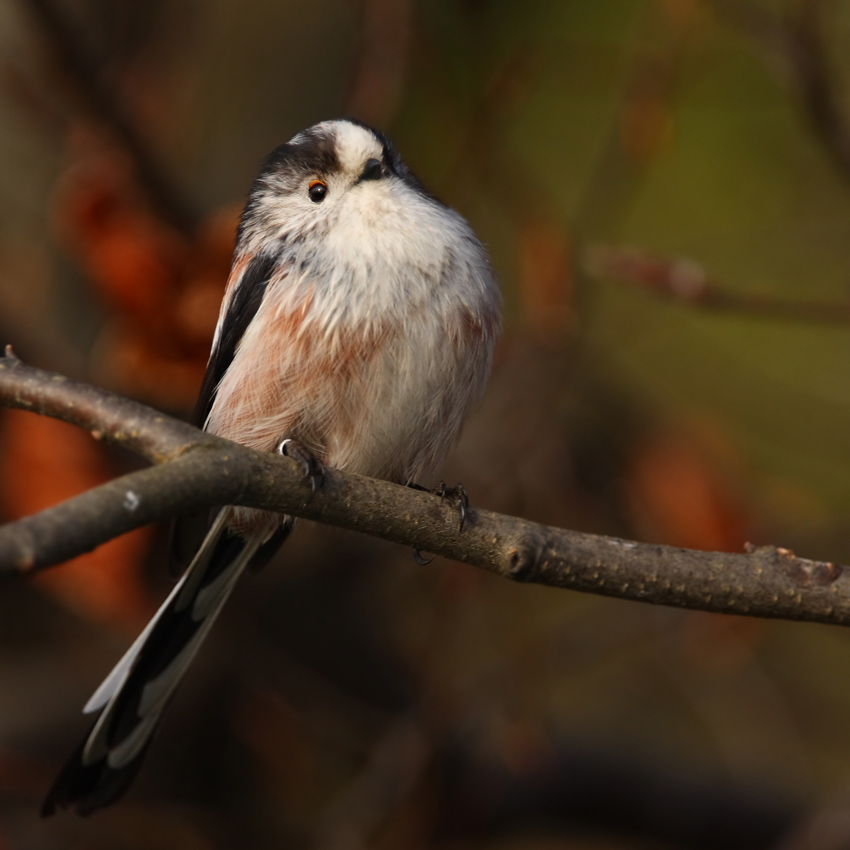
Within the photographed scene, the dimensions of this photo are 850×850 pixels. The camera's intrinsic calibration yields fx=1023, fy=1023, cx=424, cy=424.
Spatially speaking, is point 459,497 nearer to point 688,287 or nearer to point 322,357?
point 322,357

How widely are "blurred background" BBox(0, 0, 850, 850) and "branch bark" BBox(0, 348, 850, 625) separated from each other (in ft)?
2.90

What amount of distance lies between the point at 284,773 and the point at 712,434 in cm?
221

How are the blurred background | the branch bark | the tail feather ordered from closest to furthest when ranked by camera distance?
the branch bark, the tail feather, the blurred background

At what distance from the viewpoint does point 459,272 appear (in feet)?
8.55

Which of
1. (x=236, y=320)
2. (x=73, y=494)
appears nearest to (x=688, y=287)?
(x=236, y=320)

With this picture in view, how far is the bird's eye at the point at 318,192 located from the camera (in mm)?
2695

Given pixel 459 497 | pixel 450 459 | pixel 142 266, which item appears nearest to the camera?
pixel 459 497

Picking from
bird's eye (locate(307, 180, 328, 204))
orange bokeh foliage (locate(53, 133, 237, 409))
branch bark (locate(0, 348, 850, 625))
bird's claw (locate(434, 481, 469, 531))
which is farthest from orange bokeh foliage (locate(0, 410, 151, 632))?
branch bark (locate(0, 348, 850, 625))

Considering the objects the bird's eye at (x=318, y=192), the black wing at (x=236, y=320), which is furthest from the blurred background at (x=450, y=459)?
the bird's eye at (x=318, y=192)

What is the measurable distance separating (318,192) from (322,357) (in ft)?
1.71

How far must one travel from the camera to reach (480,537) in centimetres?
203

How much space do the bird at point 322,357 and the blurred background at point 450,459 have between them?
535 mm

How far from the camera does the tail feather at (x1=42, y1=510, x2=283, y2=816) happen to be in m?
2.33

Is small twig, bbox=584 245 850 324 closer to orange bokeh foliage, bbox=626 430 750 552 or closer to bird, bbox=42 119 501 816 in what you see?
bird, bbox=42 119 501 816
